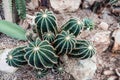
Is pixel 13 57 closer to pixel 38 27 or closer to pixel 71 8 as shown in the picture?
pixel 38 27

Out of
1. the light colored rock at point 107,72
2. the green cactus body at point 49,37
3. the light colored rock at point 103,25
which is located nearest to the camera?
the green cactus body at point 49,37


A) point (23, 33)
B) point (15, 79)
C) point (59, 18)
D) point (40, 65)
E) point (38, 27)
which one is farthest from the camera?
point (59, 18)

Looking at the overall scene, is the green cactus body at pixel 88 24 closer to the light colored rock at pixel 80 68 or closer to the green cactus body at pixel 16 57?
the light colored rock at pixel 80 68

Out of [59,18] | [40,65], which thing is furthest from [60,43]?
[59,18]

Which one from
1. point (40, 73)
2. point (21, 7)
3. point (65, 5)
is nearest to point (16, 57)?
point (40, 73)

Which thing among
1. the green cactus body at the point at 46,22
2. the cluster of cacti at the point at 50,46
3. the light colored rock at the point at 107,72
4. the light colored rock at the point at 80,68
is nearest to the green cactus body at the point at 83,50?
the cluster of cacti at the point at 50,46

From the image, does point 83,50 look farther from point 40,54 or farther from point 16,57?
point 16,57
